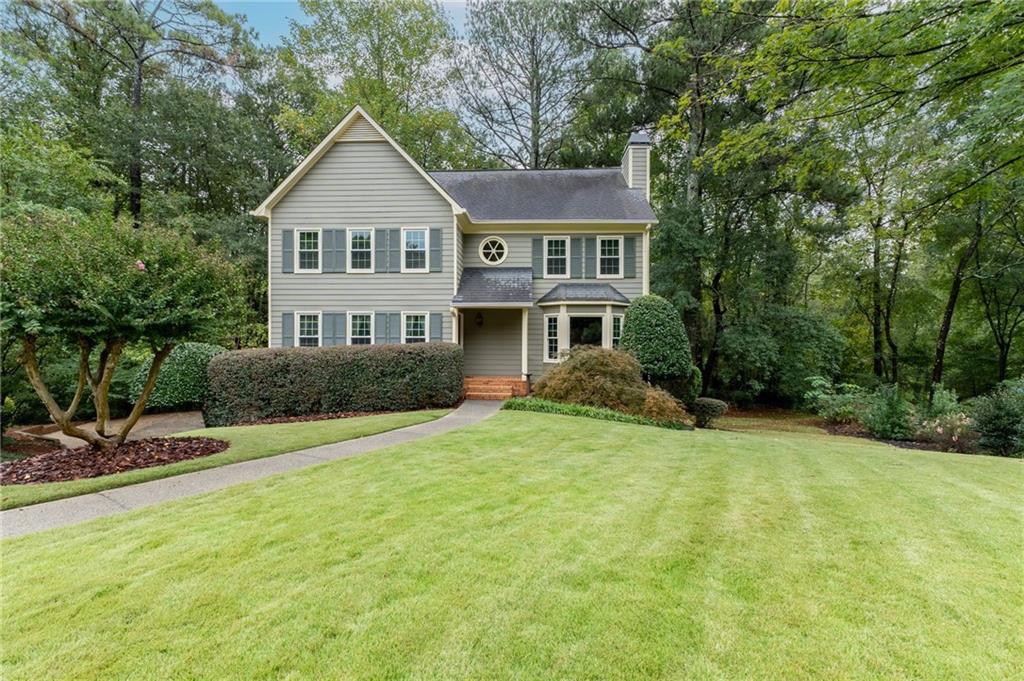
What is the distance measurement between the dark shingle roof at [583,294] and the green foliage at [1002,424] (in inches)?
338

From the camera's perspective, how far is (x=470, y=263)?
Result: 15.9m

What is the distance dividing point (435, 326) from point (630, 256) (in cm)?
694

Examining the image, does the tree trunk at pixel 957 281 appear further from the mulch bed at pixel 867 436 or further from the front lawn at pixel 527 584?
the front lawn at pixel 527 584

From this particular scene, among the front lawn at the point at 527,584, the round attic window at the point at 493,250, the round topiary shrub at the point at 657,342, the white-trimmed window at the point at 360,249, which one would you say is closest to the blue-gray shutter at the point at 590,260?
the round topiary shrub at the point at 657,342

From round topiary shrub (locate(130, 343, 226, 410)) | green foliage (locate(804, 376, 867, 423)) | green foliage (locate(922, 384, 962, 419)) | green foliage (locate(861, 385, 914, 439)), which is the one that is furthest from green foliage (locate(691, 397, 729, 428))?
round topiary shrub (locate(130, 343, 226, 410))

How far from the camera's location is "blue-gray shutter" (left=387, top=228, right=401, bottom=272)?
1446 cm

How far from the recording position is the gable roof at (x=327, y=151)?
13961mm

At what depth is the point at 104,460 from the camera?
5848 mm

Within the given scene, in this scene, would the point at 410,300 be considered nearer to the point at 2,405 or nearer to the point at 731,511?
the point at 2,405

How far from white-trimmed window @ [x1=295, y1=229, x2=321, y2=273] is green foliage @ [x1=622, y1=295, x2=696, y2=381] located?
1015cm

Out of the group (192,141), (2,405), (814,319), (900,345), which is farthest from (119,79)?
(900,345)

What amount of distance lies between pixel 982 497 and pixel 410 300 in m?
13.1

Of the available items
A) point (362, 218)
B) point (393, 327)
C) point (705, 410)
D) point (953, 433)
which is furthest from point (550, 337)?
point (953, 433)

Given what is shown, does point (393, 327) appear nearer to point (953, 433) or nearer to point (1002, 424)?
point (953, 433)
